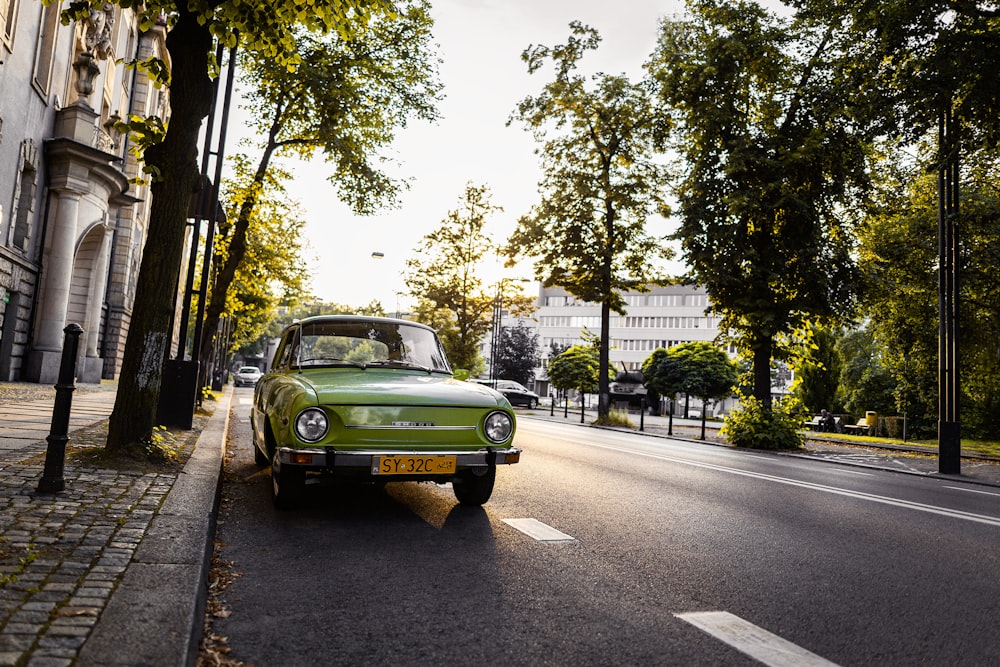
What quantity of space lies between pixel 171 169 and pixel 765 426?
646 inches

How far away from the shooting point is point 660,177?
2889 centimetres

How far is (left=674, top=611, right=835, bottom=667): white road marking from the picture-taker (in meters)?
3.08

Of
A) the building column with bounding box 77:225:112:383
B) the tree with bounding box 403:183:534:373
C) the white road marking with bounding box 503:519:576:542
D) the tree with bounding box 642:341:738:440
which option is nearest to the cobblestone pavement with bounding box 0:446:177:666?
the white road marking with bounding box 503:519:576:542

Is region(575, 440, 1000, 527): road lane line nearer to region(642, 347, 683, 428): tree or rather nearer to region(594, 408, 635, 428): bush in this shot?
region(594, 408, 635, 428): bush

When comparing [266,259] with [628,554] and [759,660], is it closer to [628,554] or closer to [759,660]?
[628,554]

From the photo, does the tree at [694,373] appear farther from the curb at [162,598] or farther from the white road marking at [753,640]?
the white road marking at [753,640]

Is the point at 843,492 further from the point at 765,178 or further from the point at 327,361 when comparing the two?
the point at 765,178

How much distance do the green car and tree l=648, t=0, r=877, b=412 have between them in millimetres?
15203

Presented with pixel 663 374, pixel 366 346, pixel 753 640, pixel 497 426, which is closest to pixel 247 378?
pixel 663 374

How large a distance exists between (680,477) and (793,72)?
16.2 m

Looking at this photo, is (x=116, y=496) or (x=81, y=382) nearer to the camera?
(x=116, y=496)

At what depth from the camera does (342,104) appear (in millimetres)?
16172

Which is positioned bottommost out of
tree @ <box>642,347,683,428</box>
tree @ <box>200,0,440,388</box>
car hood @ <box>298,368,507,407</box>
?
car hood @ <box>298,368,507,407</box>

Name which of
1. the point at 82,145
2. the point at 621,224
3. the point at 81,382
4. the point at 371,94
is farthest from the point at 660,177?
the point at 81,382
